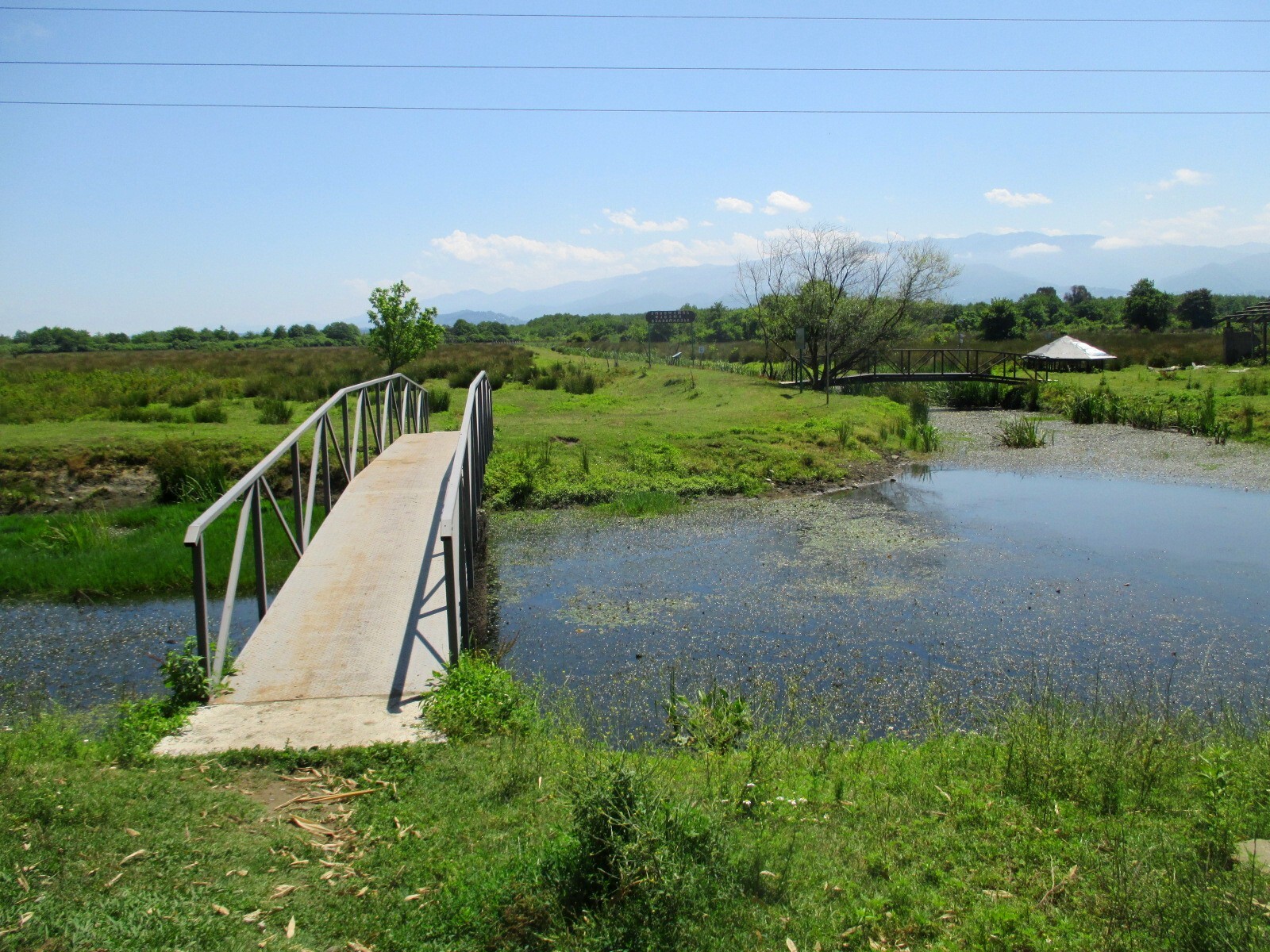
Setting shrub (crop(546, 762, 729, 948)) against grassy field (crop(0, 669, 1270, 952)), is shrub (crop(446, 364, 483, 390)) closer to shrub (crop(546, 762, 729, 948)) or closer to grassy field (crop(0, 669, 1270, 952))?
grassy field (crop(0, 669, 1270, 952))

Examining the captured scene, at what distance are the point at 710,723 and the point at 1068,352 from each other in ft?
109

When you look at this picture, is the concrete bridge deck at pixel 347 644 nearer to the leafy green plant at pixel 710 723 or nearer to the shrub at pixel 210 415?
the leafy green plant at pixel 710 723

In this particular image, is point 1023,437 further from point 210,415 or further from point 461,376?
point 210,415

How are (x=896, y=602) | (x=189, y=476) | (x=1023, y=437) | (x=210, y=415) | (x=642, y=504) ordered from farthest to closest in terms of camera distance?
(x=1023, y=437) < (x=210, y=415) < (x=642, y=504) < (x=189, y=476) < (x=896, y=602)

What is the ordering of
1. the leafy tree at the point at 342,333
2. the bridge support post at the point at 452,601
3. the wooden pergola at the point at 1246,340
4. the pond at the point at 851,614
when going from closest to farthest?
1. the bridge support post at the point at 452,601
2. the pond at the point at 851,614
3. the wooden pergola at the point at 1246,340
4. the leafy tree at the point at 342,333

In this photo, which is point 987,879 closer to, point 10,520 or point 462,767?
point 462,767

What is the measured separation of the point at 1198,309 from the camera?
60.5 metres

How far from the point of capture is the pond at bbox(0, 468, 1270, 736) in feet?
24.2

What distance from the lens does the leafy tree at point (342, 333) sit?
7731 centimetres

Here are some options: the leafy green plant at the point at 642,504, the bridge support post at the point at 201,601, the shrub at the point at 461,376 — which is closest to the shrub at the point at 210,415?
the shrub at the point at 461,376

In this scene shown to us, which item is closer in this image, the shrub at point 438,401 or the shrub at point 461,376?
the shrub at point 438,401

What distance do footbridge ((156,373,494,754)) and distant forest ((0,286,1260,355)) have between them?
30503 mm

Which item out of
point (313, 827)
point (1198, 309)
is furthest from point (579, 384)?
point (1198, 309)

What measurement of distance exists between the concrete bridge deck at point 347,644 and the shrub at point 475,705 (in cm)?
14
